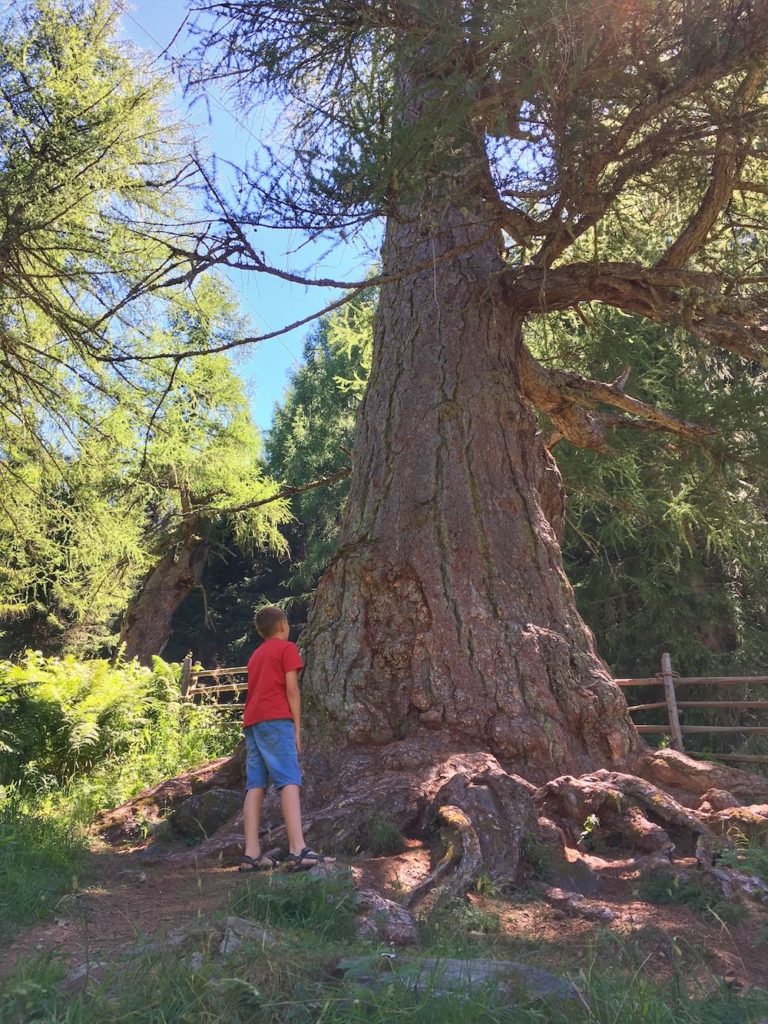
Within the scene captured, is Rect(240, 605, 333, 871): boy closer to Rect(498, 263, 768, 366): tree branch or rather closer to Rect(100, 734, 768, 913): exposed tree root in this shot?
Rect(100, 734, 768, 913): exposed tree root

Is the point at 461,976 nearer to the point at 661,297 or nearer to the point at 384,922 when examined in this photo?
the point at 384,922

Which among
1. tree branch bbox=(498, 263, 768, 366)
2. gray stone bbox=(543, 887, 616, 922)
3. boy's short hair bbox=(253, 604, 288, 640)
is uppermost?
tree branch bbox=(498, 263, 768, 366)

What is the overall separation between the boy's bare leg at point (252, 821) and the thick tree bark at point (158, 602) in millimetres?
11393

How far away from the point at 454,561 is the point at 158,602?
449 inches

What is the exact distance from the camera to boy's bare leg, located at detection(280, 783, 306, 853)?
164 inches

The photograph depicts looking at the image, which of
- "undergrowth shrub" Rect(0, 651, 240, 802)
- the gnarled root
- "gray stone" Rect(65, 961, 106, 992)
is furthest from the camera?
"undergrowth shrub" Rect(0, 651, 240, 802)

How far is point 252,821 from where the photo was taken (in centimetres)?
444

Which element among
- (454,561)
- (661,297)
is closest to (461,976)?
(454,561)

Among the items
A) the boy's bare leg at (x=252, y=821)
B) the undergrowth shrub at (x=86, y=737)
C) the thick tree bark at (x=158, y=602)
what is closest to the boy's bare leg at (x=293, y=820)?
the boy's bare leg at (x=252, y=821)

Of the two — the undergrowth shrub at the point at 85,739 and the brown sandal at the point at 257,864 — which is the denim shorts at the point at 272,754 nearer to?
the brown sandal at the point at 257,864

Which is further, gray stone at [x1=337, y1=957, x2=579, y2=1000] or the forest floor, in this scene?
the forest floor

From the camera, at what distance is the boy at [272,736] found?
14.1 ft

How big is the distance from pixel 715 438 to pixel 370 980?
617 cm

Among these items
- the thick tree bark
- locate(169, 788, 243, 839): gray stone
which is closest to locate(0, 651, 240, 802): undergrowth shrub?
locate(169, 788, 243, 839): gray stone
